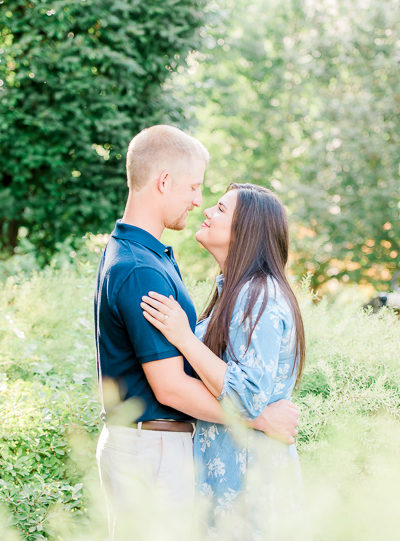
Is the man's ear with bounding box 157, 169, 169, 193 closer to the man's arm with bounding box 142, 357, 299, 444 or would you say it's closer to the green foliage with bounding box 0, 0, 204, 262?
the man's arm with bounding box 142, 357, 299, 444

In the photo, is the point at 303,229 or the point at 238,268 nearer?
the point at 238,268

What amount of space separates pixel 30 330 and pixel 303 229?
1131 centimetres

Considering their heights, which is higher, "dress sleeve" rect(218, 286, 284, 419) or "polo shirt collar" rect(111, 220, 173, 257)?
"polo shirt collar" rect(111, 220, 173, 257)

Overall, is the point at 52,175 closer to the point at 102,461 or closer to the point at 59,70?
the point at 59,70

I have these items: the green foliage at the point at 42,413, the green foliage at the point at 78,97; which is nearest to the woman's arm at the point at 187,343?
the green foliage at the point at 42,413

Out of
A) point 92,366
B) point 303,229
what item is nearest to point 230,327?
point 92,366

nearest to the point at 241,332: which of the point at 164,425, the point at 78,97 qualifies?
the point at 164,425

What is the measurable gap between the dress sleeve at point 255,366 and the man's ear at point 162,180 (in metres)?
0.63

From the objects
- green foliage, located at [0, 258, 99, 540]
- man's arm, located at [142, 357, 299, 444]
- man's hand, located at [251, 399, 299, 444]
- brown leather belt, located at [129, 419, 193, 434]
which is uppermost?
man's arm, located at [142, 357, 299, 444]

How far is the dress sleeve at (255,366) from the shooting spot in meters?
2.39

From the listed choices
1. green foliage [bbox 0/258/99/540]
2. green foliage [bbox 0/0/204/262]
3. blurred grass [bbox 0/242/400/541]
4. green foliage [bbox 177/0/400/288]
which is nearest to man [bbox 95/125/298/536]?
blurred grass [bbox 0/242/400/541]

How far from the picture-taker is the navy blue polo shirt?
7.82 ft

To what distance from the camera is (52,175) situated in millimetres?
9367

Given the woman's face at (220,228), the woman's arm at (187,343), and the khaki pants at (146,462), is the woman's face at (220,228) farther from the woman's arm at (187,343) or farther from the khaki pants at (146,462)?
the khaki pants at (146,462)
